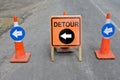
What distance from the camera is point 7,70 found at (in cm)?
791

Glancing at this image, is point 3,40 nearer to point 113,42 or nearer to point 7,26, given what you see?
point 7,26

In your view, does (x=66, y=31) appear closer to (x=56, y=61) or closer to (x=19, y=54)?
(x=56, y=61)

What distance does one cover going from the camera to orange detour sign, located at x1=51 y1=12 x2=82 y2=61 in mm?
8328

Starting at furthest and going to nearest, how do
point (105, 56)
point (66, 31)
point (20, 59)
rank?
point (105, 56) < point (20, 59) < point (66, 31)

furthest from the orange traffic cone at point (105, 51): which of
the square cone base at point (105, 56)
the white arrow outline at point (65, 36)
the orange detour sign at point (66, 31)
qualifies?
the white arrow outline at point (65, 36)

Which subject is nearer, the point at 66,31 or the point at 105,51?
the point at 66,31

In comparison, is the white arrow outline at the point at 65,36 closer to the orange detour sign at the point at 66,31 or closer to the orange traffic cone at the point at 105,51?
the orange detour sign at the point at 66,31

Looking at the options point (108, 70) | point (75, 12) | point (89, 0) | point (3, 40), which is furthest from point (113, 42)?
point (89, 0)

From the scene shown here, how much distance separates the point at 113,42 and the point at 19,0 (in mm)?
12832

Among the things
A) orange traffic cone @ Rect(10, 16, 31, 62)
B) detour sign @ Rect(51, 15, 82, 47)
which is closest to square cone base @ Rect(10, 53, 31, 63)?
orange traffic cone @ Rect(10, 16, 31, 62)

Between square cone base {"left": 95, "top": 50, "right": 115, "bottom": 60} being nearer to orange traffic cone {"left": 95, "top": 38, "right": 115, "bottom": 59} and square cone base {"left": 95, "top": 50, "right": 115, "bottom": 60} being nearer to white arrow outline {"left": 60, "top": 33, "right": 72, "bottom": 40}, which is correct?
orange traffic cone {"left": 95, "top": 38, "right": 115, "bottom": 59}

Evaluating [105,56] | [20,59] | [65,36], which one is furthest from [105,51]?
[20,59]

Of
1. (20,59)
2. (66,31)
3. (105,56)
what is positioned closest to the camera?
(66,31)

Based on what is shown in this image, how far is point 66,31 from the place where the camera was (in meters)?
8.42
